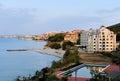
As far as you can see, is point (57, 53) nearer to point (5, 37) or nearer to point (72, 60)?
point (72, 60)

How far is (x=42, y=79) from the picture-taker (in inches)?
386

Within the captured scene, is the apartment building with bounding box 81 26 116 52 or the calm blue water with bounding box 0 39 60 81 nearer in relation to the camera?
the calm blue water with bounding box 0 39 60 81

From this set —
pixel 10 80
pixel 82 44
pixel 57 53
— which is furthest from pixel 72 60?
pixel 82 44

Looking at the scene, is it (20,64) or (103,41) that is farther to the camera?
(103,41)

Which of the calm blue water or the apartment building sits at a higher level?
the apartment building

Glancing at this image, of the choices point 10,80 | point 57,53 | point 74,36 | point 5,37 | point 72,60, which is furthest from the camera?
point 5,37

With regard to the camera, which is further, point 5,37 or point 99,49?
point 5,37

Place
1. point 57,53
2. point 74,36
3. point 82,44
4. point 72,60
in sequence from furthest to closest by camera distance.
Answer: point 74,36 < point 82,44 < point 57,53 < point 72,60

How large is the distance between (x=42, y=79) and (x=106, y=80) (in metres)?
2.05

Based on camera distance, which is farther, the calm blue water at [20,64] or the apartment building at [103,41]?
the apartment building at [103,41]

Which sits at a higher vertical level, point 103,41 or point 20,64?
point 103,41

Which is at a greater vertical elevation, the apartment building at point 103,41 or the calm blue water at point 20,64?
the apartment building at point 103,41

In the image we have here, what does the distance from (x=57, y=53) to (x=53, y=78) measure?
32739 millimetres

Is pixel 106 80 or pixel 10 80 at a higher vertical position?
pixel 106 80
